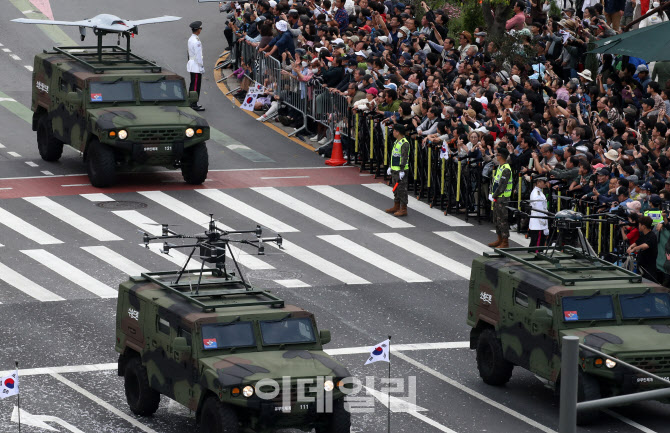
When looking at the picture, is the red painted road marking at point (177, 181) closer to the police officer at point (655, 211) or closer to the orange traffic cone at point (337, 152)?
the orange traffic cone at point (337, 152)

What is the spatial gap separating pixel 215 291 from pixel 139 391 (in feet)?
5.40

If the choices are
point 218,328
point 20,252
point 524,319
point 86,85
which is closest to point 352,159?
point 86,85

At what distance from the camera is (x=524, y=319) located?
65.5ft

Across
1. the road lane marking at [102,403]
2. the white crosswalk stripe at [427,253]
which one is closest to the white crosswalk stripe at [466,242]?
the white crosswalk stripe at [427,253]

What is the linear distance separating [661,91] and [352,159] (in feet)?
25.9

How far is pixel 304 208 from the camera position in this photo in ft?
101

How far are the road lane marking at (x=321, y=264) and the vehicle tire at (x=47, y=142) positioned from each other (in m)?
7.87

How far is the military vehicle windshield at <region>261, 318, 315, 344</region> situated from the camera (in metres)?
17.8

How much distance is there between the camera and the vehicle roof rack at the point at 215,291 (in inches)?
718

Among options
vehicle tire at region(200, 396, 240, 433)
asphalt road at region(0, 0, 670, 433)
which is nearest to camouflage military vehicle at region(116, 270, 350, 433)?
vehicle tire at region(200, 396, 240, 433)

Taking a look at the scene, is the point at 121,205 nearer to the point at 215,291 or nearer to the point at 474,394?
the point at 215,291

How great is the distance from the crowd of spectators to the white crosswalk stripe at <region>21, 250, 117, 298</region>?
861cm

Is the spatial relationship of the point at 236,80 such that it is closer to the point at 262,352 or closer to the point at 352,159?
the point at 352,159

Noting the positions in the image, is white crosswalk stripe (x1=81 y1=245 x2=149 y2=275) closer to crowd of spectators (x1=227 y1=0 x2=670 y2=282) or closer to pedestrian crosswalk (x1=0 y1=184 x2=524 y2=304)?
pedestrian crosswalk (x1=0 y1=184 x2=524 y2=304)
